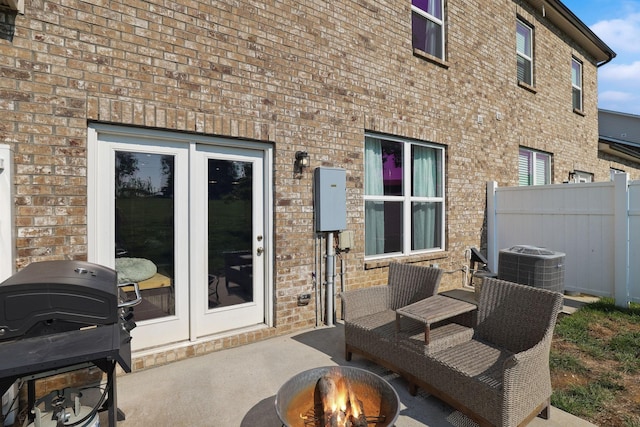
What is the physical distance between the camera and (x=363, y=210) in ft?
17.0

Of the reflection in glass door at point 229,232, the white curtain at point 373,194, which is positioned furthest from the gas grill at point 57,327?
the white curtain at point 373,194

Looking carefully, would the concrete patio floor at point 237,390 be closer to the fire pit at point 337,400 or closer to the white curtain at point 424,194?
the fire pit at point 337,400

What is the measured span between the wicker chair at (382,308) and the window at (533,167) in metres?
5.73

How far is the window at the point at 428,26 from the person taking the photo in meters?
6.04

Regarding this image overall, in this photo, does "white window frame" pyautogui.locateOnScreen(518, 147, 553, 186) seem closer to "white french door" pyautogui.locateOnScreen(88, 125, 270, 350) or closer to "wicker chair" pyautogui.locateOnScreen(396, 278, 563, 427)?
"wicker chair" pyautogui.locateOnScreen(396, 278, 563, 427)

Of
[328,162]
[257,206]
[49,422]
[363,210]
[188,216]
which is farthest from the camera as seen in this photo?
[363,210]

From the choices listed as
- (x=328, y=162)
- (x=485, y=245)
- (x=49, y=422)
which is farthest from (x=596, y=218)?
(x=49, y=422)

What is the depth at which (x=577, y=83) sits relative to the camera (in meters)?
10.3

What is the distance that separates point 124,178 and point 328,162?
2451 mm

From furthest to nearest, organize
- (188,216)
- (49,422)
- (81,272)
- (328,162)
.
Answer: (328,162)
(188,216)
(81,272)
(49,422)

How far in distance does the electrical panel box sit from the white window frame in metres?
5.50

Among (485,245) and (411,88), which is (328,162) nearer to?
(411,88)

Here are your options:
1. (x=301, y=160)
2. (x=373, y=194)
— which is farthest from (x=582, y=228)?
(x=301, y=160)

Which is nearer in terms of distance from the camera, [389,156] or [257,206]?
[257,206]
